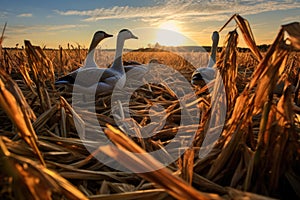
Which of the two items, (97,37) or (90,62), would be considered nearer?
(90,62)

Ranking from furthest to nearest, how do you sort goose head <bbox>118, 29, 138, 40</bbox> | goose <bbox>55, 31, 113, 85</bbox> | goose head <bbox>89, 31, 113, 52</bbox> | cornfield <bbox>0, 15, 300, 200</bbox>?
goose head <bbox>118, 29, 138, 40</bbox>
goose head <bbox>89, 31, 113, 52</bbox>
goose <bbox>55, 31, 113, 85</bbox>
cornfield <bbox>0, 15, 300, 200</bbox>

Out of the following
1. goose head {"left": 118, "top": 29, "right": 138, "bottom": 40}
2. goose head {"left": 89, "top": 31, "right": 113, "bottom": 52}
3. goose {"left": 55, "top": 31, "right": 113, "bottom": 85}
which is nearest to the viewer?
goose {"left": 55, "top": 31, "right": 113, "bottom": 85}

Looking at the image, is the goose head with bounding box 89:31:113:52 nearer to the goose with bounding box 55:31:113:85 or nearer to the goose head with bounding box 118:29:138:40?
the goose with bounding box 55:31:113:85

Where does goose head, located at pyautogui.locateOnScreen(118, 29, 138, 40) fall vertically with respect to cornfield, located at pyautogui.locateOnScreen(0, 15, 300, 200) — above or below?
above

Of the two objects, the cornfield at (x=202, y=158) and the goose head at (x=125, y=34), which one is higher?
the goose head at (x=125, y=34)

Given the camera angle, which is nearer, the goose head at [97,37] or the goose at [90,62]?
the goose at [90,62]

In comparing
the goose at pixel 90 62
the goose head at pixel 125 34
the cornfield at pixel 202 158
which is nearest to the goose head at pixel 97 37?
the goose at pixel 90 62

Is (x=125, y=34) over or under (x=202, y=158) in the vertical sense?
over

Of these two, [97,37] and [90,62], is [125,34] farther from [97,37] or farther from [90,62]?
[90,62]

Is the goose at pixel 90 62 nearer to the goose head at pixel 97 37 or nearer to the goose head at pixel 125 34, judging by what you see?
the goose head at pixel 97 37

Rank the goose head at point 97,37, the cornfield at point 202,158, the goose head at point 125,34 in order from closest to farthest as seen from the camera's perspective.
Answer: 1. the cornfield at point 202,158
2. the goose head at point 97,37
3. the goose head at point 125,34

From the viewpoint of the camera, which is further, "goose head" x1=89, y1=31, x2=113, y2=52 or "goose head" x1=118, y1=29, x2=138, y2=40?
"goose head" x1=118, y1=29, x2=138, y2=40

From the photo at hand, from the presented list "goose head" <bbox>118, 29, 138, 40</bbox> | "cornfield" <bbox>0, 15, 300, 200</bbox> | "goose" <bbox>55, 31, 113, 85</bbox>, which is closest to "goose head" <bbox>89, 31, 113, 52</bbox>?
"goose" <bbox>55, 31, 113, 85</bbox>

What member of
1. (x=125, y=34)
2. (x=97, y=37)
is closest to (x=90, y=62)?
(x=97, y=37)
